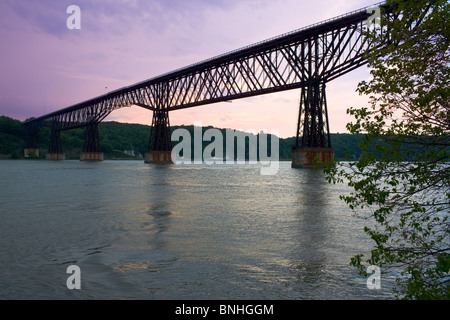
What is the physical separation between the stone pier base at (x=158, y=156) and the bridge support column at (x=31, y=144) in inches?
3588

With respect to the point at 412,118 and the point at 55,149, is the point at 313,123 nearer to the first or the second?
the point at 412,118

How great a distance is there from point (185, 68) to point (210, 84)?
322 inches

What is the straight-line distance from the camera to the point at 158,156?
10194cm

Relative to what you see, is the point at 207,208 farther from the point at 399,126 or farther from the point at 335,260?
the point at 399,126

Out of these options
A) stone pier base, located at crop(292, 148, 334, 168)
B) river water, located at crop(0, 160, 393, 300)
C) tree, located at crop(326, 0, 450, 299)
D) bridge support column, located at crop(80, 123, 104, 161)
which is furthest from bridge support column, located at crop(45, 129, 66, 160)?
tree, located at crop(326, 0, 450, 299)

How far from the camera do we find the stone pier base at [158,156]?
101188mm

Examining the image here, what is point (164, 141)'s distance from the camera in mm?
101250

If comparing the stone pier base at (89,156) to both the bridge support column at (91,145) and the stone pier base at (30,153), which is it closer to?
the bridge support column at (91,145)

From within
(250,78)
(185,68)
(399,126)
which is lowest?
(399,126)

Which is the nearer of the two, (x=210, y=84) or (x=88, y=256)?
(x=88, y=256)

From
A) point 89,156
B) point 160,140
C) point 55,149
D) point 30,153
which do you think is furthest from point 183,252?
point 30,153

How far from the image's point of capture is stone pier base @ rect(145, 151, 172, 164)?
101 metres
